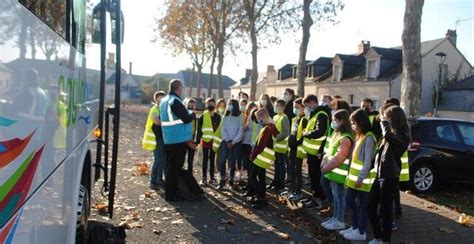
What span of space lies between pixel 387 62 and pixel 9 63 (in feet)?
142

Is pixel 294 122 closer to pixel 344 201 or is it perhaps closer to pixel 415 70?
pixel 344 201

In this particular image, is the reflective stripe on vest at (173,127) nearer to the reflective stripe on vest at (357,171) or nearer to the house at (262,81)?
the reflective stripe on vest at (357,171)

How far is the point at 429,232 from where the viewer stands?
6934 millimetres

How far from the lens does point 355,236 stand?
21.0 feet

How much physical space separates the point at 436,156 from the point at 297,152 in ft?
11.4

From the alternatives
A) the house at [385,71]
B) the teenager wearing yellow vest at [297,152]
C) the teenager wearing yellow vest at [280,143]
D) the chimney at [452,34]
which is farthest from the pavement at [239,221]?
the chimney at [452,34]

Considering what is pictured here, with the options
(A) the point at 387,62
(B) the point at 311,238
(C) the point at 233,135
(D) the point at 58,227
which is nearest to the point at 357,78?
(A) the point at 387,62

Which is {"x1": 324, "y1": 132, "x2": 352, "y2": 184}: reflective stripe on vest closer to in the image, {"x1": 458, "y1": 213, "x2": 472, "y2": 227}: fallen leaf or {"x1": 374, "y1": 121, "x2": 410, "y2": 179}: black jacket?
{"x1": 374, "y1": 121, "x2": 410, "y2": 179}: black jacket

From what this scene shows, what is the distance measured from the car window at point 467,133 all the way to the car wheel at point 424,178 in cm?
108

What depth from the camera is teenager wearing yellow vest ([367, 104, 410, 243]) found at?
5891 millimetres

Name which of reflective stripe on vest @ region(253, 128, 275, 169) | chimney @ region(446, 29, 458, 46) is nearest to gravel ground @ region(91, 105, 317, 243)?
reflective stripe on vest @ region(253, 128, 275, 169)

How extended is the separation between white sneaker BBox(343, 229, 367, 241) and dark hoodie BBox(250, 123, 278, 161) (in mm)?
2143

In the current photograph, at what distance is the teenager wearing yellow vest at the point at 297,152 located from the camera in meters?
8.70

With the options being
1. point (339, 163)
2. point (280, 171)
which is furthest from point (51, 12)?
point (280, 171)
